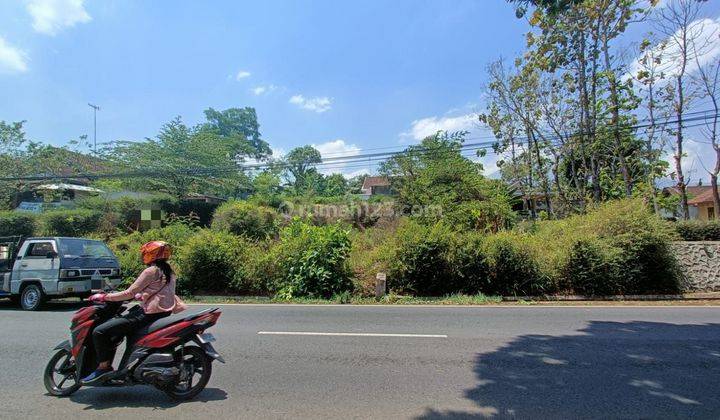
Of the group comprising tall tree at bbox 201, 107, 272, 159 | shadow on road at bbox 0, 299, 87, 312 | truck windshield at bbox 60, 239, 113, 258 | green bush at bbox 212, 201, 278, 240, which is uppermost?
tall tree at bbox 201, 107, 272, 159

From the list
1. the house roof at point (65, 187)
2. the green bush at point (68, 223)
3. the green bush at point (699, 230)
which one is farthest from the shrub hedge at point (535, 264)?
the house roof at point (65, 187)

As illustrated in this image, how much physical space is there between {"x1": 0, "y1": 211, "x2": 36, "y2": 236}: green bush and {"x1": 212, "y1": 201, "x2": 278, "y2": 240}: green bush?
10.4m

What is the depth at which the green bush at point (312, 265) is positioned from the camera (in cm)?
1257

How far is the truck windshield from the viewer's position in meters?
11.1

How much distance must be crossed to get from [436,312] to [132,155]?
96.1ft

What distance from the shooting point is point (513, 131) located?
2423 cm

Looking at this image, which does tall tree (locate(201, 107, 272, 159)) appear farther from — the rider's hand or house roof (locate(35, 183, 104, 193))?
the rider's hand

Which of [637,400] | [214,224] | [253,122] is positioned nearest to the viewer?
[637,400]

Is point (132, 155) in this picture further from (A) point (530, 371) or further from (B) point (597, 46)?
(A) point (530, 371)

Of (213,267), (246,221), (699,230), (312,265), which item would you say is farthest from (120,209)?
(699,230)

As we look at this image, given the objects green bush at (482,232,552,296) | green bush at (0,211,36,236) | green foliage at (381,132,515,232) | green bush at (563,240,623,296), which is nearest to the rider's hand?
green bush at (482,232,552,296)

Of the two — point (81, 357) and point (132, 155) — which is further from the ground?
point (132, 155)

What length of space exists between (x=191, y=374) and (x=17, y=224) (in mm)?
25821

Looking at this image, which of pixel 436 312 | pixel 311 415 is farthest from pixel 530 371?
pixel 436 312
